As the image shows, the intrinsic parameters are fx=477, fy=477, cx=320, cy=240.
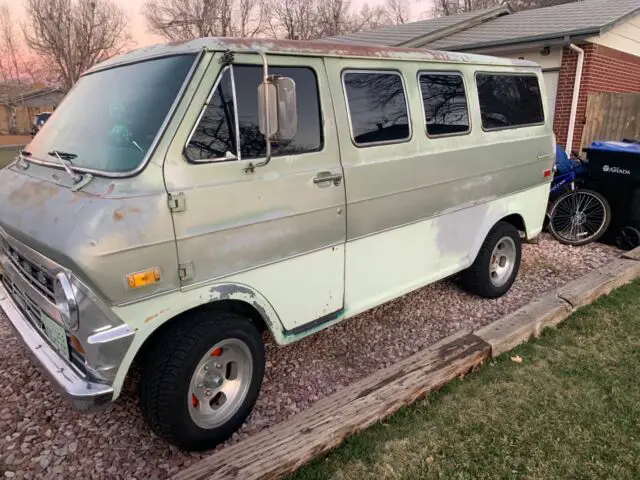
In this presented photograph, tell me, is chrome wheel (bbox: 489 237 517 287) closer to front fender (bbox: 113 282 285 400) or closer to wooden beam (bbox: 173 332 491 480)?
wooden beam (bbox: 173 332 491 480)

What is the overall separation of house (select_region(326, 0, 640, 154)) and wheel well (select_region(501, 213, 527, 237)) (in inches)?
227

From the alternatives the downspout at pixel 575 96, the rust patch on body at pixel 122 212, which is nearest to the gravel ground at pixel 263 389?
the rust patch on body at pixel 122 212

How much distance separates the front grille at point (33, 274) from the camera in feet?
8.31

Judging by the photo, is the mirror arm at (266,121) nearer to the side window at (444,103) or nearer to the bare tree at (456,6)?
the side window at (444,103)

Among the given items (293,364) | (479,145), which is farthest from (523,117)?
(293,364)

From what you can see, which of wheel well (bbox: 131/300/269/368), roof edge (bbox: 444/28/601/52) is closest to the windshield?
wheel well (bbox: 131/300/269/368)

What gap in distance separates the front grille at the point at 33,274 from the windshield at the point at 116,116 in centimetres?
62

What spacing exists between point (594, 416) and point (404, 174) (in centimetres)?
205

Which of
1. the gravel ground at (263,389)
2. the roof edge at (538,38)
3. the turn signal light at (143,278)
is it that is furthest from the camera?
the roof edge at (538,38)

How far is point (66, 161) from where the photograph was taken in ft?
9.25

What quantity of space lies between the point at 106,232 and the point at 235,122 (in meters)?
0.93

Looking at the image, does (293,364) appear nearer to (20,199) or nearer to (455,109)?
(20,199)

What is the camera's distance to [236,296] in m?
2.77

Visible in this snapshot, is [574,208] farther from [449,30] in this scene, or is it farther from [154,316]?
[449,30]
